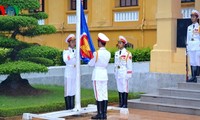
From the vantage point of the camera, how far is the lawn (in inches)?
488

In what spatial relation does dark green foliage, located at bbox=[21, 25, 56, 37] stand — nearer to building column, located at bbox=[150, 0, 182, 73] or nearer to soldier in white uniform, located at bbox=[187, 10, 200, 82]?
building column, located at bbox=[150, 0, 182, 73]

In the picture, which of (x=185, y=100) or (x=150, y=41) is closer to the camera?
(x=185, y=100)

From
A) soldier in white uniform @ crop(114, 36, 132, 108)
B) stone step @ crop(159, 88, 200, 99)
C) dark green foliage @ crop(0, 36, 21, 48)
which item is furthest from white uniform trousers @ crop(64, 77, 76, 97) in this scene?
stone step @ crop(159, 88, 200, 99)

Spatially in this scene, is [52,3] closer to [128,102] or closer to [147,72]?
[147,72]

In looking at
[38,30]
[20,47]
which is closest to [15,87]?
[20,47]

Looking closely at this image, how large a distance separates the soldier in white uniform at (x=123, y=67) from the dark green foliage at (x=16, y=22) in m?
2.84

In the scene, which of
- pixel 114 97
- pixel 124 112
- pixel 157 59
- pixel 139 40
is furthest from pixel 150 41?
pixel 124 112

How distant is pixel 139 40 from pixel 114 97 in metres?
6.35

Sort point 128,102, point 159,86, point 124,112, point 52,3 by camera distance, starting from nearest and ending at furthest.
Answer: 1. point 124,112
2. point 128,102
3. point 159,86
4. point 52,3

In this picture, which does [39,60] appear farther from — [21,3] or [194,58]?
[194,58]

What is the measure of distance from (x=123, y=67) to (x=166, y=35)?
3461 millimetres

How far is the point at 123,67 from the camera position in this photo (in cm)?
1359

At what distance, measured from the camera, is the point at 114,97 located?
15141 millimetres

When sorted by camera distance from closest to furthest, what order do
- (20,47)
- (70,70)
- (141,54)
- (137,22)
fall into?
(70,70), (20,47), (141,54), (137,22)
